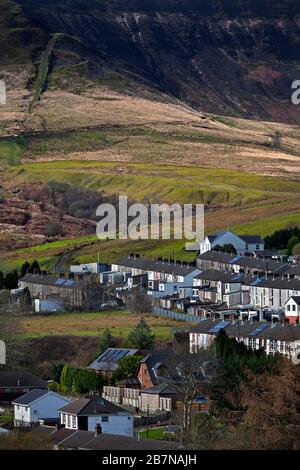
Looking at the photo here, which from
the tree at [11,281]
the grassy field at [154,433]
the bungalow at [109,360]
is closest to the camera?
the grassy field at [154,433]

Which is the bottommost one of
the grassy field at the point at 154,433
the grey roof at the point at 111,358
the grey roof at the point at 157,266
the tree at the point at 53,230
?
the grassy field at the point at 154,433

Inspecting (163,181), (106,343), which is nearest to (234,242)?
(106,343)

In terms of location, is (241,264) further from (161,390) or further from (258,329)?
(161,390)

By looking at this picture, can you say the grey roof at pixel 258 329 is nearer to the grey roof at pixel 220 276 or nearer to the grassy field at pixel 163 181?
the grey roof at pixel 220 276

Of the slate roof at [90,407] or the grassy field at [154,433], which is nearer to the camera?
the grassy field at [154,433]

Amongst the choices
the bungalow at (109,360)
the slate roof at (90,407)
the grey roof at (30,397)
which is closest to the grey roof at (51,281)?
the bungalow at (109,360)

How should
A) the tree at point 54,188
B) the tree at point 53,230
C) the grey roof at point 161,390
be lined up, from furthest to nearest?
the tree at point 54,188
the tree at point 53,230
the grey roof at point 161,390

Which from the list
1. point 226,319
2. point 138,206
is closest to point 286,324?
point 226,319

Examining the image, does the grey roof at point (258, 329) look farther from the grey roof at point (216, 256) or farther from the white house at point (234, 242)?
the white house at point (234, 242)

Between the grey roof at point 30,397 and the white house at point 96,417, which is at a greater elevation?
the grey roof at point 30,397
